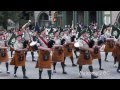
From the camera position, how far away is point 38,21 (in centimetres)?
3167

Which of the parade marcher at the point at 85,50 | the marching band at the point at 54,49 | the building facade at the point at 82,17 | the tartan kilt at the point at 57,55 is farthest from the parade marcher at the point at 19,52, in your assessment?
the building facade at the point at 82,17

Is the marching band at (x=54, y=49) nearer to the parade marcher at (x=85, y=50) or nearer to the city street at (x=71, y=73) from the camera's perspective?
the parade marcher at (x=85, y=50)

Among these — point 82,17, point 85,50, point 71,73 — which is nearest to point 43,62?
point 85,50

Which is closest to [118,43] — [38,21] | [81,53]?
[81,53]

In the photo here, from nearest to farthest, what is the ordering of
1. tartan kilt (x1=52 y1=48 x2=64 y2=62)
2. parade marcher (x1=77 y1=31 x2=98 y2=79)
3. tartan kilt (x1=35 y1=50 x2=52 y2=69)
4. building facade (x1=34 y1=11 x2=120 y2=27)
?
tartan kilt (x1=35 y1=50 x2=52 y2=69)
parade marcher (x1=77 y1=31 x2=98 y2=79)
tartan kilt (x1=52 y1=48 x2=64 y2=62)
building facade (x1=34 y1=11 x2=120 y2=27)

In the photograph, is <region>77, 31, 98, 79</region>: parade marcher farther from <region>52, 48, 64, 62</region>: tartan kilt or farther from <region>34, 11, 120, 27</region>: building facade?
<region>34, 11, 120, 27</region>: building facade

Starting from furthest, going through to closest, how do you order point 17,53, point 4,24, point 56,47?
1. point 4,24
2. point 56,47
3. point 17,53

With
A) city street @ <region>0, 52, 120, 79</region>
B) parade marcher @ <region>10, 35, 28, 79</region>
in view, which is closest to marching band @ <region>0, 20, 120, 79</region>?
parade marcher @ <region>10, 35, 28, 79</region>

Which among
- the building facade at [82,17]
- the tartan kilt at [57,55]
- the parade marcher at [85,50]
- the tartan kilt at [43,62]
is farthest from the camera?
the building facade at [82,17]

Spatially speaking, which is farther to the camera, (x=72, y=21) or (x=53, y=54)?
(x=72, y=21)

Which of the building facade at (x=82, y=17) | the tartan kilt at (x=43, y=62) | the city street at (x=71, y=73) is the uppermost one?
the building facade at (x=82, y=17)
